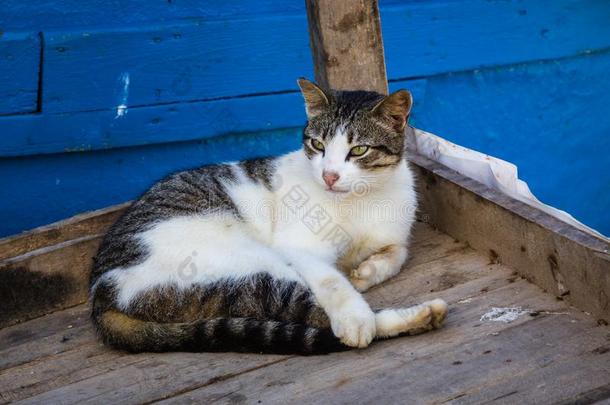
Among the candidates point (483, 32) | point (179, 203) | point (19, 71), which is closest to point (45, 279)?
point (179, 203)

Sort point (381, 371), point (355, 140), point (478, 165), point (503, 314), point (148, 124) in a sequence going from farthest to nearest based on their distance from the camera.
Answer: point (148, 124)
point (478, 165)
point (355, 140)
point (503, 314)
point (381, 371)

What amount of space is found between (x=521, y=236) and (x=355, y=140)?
627mm

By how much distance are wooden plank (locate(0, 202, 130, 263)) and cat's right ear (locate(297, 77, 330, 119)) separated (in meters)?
0.79

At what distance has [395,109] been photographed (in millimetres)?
2650

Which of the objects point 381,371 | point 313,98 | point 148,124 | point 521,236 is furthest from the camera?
point 148,124

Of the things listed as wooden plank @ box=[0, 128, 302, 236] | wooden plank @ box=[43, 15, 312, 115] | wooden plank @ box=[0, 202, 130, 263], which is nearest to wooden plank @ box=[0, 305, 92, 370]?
wooden plank @ box=[0, 202, 130, 263]

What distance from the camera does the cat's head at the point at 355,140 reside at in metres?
2.61

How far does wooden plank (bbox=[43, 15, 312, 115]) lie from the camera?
3.58 m

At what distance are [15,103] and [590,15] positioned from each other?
9.87ft

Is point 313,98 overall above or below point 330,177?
above

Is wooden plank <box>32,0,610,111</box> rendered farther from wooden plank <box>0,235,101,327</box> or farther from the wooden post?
wooden plank <box>0,235,101,327</box>

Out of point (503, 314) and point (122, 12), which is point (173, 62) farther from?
point (503, 314)

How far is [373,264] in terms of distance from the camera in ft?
8.51

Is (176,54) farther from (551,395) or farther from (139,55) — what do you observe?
(551,395)
